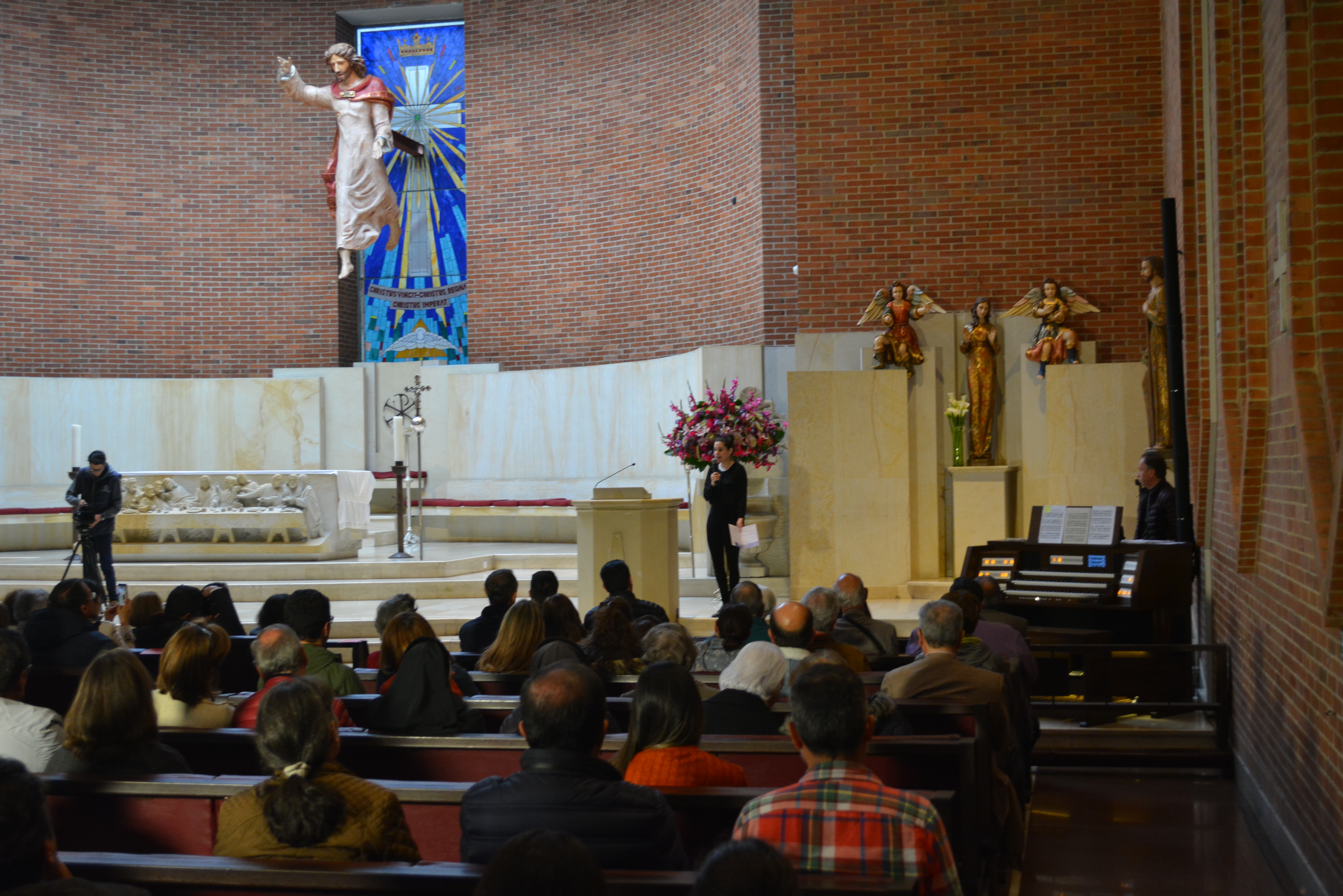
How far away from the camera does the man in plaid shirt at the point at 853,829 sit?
2246 millimetres

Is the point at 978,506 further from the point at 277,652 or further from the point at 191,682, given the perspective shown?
the point at 191,682

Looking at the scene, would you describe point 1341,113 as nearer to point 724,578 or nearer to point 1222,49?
point 1222,49

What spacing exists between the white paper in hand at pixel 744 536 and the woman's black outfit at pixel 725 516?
5 cm

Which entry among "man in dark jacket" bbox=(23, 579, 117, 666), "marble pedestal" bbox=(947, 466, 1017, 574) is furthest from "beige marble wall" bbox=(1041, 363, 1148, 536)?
"man in dark jacket" bbox=(23, 579, 117, 666)

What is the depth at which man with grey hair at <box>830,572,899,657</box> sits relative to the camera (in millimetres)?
5340

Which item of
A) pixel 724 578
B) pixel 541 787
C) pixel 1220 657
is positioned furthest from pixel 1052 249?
pixel 541 787

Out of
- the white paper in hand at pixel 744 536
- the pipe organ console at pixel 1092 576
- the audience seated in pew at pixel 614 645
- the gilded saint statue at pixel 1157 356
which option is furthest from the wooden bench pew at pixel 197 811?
the gilded saint statue at pixel 1157 356

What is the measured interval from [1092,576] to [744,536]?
8.19 ft

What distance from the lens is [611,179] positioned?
14977 millimetres

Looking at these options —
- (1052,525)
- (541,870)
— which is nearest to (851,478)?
(1052,525)

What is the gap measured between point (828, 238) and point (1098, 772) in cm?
621

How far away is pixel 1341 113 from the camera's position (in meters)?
3.73

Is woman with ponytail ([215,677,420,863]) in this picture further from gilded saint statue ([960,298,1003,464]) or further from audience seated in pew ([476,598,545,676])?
gilded saint statue ([960,298,1003,464])

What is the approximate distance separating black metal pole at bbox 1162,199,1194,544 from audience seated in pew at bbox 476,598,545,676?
378 cm
